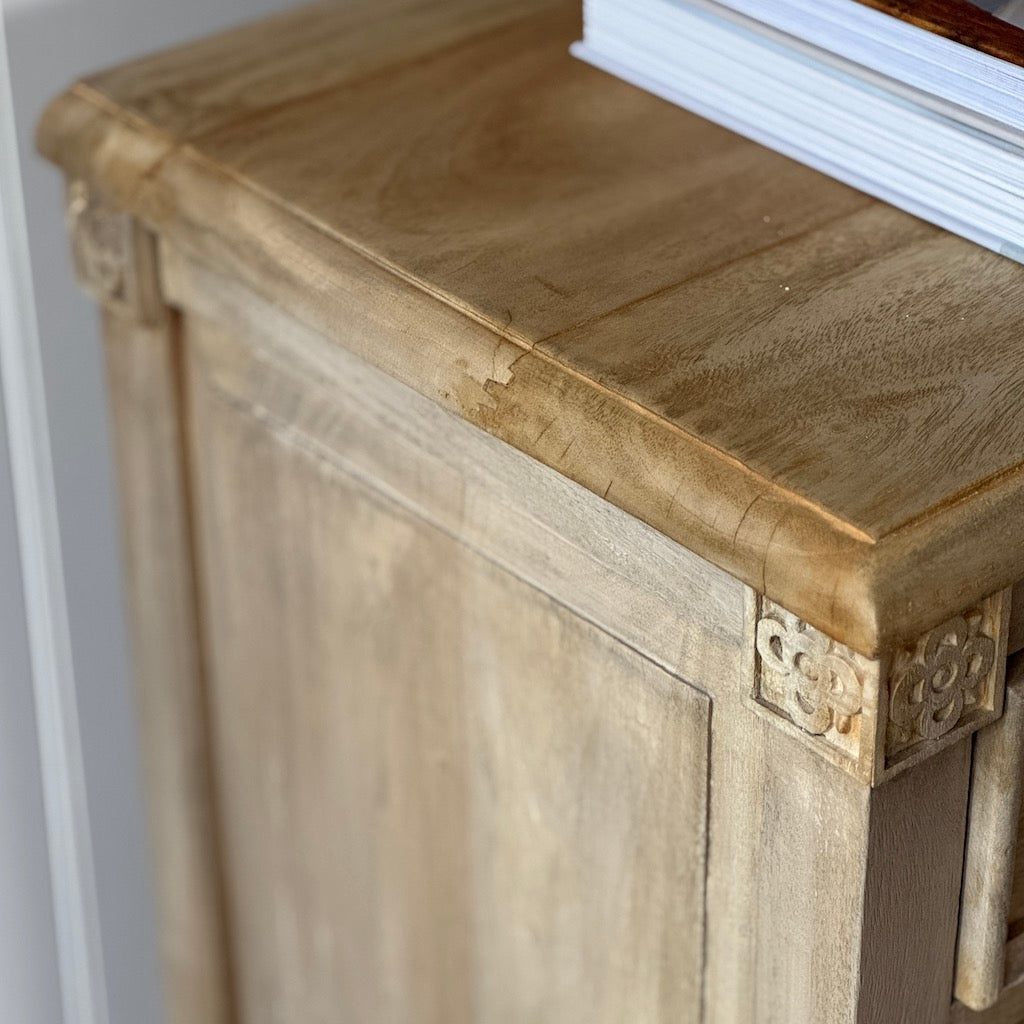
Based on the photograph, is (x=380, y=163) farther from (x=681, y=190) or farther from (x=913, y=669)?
(x=913, y=669)

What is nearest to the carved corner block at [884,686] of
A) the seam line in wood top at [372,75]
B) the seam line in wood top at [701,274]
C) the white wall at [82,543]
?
the seam line in wood top at [701,274]

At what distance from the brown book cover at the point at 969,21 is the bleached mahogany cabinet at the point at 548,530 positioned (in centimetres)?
7

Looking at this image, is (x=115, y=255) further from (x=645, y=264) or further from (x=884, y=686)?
(x=884, y=686)

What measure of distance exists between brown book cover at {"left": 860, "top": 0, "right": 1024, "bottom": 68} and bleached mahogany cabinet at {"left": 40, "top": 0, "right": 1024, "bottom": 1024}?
0.07 metres

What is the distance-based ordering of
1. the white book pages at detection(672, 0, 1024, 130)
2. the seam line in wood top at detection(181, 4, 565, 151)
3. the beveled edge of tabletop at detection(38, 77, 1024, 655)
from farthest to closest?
the seam line in wood top at detection(181, 4, 565, 151), the white book pages at detection(672, 0, 1024, 130), the beveled edge of tabletop at detection(38, 77, 1024, 655)

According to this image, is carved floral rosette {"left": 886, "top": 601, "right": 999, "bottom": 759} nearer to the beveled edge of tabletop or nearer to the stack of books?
the beveled edge of tabletop

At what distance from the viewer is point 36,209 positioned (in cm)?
92

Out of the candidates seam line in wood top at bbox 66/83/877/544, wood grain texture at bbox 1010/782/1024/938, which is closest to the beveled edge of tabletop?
seam line in wood top at bbox 66/83/877/544

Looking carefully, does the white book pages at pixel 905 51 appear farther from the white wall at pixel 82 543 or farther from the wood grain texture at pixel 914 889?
the white wall at pixel 82 543

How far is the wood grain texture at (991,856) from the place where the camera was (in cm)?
54

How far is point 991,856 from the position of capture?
1.85ft

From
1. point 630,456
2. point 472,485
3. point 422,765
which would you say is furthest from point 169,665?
point 630,456

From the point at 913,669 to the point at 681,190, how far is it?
224mm

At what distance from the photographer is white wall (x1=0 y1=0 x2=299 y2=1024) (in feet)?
2.96
